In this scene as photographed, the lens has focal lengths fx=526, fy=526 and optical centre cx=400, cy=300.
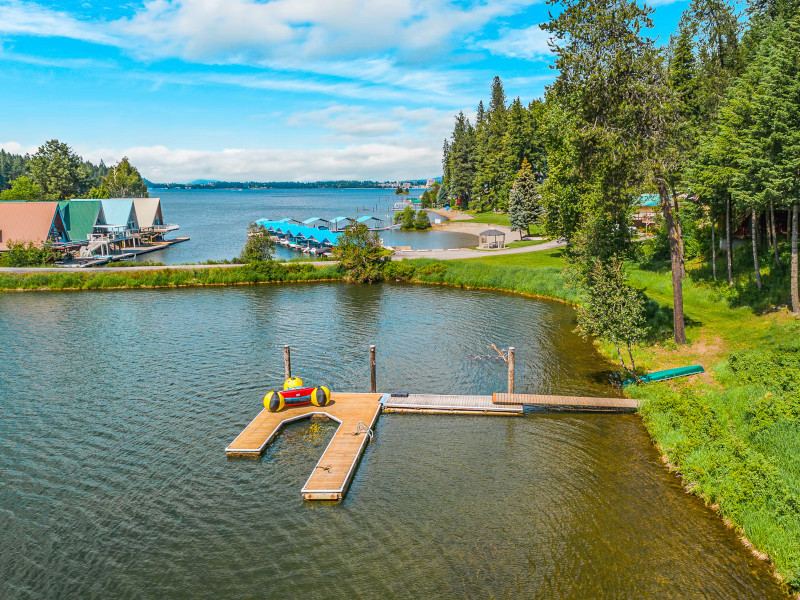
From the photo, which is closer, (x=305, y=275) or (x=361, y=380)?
(x=361, y=380)

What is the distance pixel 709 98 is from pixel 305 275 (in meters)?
39.5

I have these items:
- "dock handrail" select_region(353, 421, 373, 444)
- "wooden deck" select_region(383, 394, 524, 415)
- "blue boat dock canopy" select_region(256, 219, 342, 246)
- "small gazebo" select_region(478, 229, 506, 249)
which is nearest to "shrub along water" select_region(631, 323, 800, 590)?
"wooden deck" select_region(383, 394, 524, 415)

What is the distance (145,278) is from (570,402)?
46.0 metres

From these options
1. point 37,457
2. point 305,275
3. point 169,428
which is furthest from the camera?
point 305,275

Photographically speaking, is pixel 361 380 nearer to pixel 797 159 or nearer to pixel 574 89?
pixel 574 89

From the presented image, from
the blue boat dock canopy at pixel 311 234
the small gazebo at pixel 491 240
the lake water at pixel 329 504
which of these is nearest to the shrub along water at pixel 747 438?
the lake water at pixel 329 504

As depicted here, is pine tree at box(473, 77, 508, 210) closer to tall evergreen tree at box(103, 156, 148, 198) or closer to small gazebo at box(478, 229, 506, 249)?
small gazebo at box(478, 229, 506, 249)

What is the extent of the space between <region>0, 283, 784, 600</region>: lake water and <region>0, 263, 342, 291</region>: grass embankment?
2132 centimetres

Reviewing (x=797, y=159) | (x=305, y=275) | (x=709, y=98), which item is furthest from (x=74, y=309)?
(x=709, y=98)

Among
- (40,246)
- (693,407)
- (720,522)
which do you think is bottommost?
(720,522)

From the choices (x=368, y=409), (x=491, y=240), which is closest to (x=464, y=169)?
(x=491, y=240)

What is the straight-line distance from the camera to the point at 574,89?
85.3 feet

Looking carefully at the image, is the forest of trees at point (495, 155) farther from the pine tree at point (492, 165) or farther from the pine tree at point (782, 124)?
the pine tree at point (782, 124)

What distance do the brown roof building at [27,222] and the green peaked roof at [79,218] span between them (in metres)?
5.13
